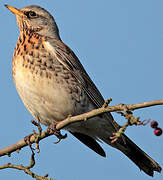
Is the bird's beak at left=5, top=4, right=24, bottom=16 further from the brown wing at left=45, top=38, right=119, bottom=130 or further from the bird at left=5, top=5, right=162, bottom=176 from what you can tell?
the brown wing at left=45, top=38, right=119, bottom=130

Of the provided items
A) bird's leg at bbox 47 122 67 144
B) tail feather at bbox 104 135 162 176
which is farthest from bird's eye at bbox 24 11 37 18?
tail feather at bbox 104 135 162 176

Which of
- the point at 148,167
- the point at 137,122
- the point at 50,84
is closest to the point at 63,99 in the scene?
the point at 50,84

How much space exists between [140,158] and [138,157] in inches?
1.6

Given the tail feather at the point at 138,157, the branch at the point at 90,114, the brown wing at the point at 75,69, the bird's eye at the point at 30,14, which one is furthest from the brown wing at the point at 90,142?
the bird's eye at the point at 30,14

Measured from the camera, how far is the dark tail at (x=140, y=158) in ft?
17.1

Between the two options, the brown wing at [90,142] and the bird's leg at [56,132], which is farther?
the brown wing at [90,142]

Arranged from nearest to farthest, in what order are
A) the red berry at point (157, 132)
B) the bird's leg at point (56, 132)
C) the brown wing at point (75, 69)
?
the red berry at point (157, 132) → the bird's leg at point (56, 132) → the brown wing at point (75, 69)

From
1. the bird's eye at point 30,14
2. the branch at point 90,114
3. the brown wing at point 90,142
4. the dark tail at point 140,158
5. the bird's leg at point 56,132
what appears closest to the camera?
the branch at point 90,114

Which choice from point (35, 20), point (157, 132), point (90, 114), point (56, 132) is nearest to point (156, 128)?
point (157, 132)

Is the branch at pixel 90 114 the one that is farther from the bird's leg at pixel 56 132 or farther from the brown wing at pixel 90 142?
the brown wing at pixel 90 142

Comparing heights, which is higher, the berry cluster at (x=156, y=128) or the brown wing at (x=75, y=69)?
the brown wing at (x=75, y=69)

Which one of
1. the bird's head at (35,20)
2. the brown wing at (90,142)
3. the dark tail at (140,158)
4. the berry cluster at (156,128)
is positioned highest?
the bird's head at (35,20)

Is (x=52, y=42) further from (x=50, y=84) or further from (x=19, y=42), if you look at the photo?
(x=50, y=84)

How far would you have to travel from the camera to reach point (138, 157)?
5473 millimetres
